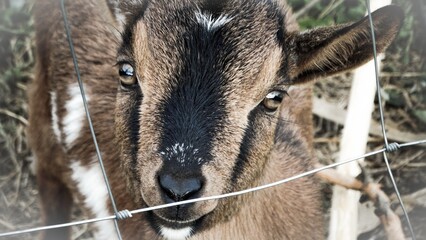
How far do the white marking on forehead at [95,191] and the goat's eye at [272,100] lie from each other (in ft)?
3.78

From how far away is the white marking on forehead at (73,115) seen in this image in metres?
3.62

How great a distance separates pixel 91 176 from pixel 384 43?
1.59 m

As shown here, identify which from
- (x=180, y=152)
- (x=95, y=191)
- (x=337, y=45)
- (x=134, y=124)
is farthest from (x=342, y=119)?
(x=180, y=152)

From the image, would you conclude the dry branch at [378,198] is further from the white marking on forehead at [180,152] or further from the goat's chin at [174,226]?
the white marking on forehead at [180,152]

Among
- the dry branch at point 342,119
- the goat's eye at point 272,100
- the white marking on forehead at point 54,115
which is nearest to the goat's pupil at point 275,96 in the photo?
the goat's eye at point 272,100

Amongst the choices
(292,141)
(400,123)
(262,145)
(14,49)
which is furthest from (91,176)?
(400,123)

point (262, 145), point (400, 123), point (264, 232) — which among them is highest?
point (400, 123)

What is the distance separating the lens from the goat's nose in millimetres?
2217

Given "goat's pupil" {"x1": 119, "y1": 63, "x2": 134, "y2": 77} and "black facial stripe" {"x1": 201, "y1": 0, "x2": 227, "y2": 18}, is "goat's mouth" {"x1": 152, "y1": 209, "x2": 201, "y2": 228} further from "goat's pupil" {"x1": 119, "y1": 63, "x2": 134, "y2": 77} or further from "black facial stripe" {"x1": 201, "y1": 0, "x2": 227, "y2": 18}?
"black facial stripe" {"x1": 201, "y1": 0, "x2": 227, "y2": 18}

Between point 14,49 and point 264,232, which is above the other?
point 14,49

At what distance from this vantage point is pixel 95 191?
357 cm

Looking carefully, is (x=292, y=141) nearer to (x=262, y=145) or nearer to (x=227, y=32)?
(x=262, y=145)

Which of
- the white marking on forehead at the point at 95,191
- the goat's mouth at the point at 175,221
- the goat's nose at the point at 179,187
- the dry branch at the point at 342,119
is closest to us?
the goat's nose at the point at 179,187

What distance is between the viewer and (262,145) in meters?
2.57
